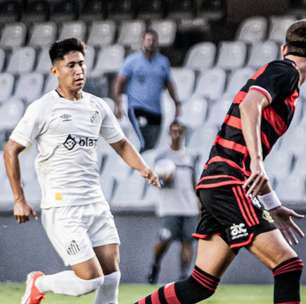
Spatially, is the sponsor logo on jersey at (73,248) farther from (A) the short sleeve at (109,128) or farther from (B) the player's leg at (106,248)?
(A) the short sleeve at (109,128)

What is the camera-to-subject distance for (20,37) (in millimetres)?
15898

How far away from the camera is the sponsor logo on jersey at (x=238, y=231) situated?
21.1ft

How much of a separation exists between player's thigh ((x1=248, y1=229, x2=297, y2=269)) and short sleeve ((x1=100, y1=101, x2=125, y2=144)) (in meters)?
1.57

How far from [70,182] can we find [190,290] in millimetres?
1151

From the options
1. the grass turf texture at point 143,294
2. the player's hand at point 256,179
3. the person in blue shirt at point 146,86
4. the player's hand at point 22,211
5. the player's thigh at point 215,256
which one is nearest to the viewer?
the player's hand at point 256,179

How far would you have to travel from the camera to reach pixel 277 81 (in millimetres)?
6367

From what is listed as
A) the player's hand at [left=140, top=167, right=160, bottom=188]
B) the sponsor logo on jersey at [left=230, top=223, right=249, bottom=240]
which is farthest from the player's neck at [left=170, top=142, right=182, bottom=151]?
the sponsor logo on jersey at [left=230, top=223, right=249, bottom=240]

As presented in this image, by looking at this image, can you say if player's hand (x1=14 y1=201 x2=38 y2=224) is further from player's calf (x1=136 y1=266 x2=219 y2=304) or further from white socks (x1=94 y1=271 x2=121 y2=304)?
player's calf (x1=136 y1=266 x2=219 y2=304)

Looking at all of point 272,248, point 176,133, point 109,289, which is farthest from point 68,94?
point 176,133

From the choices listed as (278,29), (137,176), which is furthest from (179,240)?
(278,29)

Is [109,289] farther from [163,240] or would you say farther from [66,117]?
[163,240]

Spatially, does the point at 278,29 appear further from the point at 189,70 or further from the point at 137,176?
the point at 137,176

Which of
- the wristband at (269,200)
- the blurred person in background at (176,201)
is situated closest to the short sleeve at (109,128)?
the wristband at (269,200)

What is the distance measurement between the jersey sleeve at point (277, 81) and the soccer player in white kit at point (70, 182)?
1.42 m
